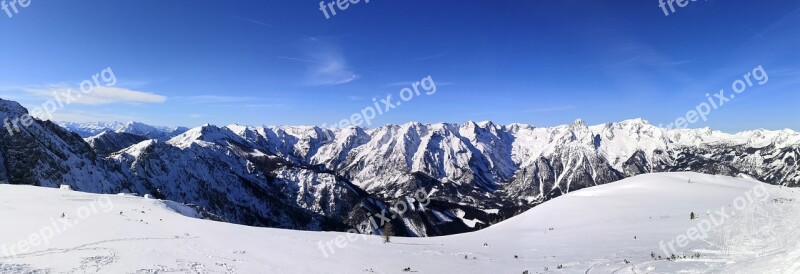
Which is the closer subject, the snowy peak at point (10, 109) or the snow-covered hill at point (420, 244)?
the snow-covered hill at point (420, 244)

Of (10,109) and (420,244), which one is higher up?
(10,109)

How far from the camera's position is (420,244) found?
2766 cm

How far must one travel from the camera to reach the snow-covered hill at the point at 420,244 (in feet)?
56.9

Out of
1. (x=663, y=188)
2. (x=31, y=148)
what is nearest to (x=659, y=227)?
(x=663, y=188)

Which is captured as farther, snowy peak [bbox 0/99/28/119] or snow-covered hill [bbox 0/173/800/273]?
snowy peak [bbox 0/99/28/119]

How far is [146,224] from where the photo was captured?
26.7m

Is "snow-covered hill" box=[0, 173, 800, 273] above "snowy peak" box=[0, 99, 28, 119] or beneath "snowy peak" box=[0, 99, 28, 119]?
beneath

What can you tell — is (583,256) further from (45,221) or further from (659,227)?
(45,221)

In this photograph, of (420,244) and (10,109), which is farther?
(10,109)

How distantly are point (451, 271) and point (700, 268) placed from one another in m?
9.95

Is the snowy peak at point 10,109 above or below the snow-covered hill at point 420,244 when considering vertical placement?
above

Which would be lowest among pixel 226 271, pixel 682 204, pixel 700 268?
pixel 226 271

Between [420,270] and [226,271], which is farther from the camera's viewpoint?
[420,270]

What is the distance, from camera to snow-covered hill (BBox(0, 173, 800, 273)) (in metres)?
17.3
